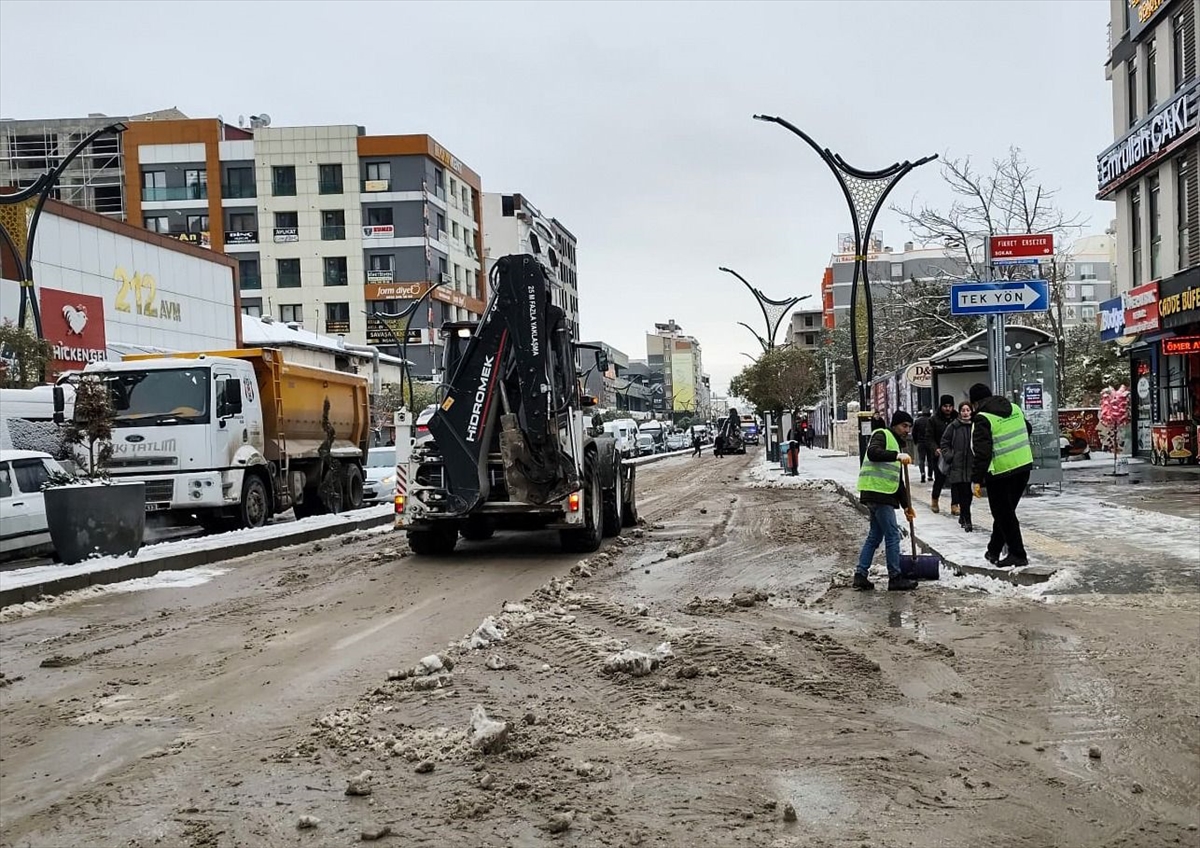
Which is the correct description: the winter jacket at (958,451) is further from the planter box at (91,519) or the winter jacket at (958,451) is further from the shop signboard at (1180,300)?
the shop signboard at (1180,300)

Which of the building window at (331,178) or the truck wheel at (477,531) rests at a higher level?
the building window at (331,178)

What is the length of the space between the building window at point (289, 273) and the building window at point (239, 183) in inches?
183

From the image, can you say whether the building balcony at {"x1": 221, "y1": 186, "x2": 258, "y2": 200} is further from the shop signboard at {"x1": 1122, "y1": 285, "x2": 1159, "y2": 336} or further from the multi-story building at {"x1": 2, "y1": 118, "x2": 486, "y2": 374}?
the shop signboard at {"x1": 1122, "y1": 285, "x2": 1159, "y2": 336}

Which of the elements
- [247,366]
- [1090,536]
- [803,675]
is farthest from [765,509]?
[803,675]

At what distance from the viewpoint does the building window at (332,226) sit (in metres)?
71.2

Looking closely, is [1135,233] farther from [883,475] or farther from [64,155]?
Result: [64,155]

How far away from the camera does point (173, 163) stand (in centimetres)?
7038

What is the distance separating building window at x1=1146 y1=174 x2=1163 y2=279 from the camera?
1158 inches

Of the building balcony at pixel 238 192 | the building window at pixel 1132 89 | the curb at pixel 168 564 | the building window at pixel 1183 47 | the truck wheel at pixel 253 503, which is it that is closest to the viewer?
the curb at pixel 168 564

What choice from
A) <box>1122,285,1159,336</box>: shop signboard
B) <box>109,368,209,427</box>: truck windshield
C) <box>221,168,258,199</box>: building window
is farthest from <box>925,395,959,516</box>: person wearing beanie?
<box>221,168,258,199</box>: building window

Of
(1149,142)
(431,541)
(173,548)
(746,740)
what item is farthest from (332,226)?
(746,740)

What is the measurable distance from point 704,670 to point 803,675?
1.95ft

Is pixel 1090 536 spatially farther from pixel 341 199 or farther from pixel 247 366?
pixel 341 199

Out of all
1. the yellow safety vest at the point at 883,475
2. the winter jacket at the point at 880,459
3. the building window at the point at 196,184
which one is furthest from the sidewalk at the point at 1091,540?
the building window at the point at 196,184
